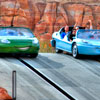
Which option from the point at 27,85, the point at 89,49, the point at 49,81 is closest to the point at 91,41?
the point at 89,49

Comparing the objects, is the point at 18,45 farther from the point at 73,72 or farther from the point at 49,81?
the point at 49,81

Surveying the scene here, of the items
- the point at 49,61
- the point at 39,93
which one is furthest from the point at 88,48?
the point at 39,93

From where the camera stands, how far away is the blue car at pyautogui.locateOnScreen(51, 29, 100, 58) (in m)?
16.0

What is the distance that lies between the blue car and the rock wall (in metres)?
51.6

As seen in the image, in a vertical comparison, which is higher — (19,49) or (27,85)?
(19,49)

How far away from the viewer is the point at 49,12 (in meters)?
73.6

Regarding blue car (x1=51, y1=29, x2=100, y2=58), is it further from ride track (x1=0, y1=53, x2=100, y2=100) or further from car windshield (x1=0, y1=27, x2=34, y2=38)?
car windshield (x1=0, y1=27, x2=34, y2=38)

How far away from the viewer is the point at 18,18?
237 ft

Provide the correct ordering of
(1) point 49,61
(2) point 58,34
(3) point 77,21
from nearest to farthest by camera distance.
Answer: (1) point 49,61 < (2) point 58,34 < (3) point 77,21

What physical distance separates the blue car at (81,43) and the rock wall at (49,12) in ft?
169

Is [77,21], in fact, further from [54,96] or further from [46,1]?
[54,96]

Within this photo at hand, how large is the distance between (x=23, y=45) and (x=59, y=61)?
1.41 metres

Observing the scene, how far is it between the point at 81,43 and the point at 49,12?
190 feet

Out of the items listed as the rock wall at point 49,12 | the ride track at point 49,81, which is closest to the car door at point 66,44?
the ride track at point 49,81
